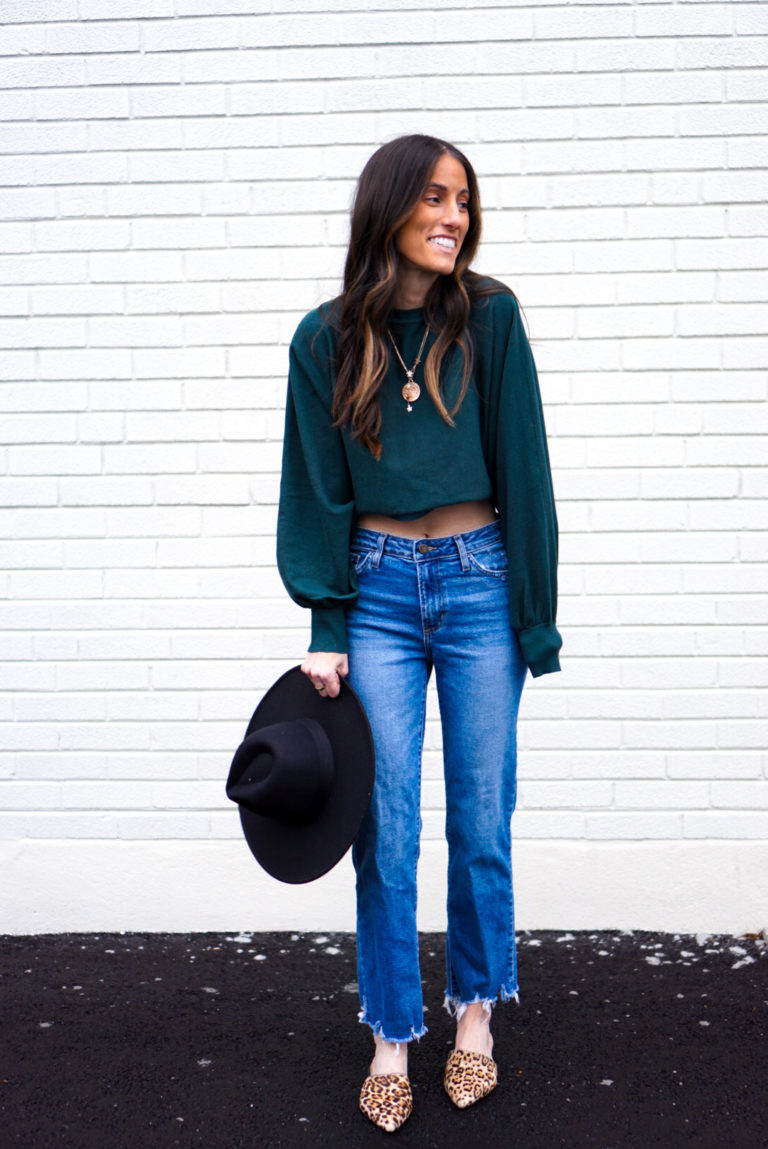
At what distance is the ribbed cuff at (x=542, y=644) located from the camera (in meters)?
2.44

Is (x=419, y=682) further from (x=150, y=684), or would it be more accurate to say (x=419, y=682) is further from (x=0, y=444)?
(x=0, y=444)

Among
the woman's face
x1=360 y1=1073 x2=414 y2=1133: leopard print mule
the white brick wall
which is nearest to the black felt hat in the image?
x1=360 y1=1073 x2=414 y2=1133: leopard print mule

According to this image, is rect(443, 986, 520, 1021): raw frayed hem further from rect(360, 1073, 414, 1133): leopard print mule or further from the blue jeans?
rect(360, 1073, 414, 1133): leopard print mule

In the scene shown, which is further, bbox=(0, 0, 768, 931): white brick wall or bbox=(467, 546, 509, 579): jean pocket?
bbox=(0, 0, 768, 931): white brick wall

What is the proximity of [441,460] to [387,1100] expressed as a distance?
142cm

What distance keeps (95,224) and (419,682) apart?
209 centimetres

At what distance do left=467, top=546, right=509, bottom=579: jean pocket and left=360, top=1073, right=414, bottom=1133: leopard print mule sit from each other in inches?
45.5

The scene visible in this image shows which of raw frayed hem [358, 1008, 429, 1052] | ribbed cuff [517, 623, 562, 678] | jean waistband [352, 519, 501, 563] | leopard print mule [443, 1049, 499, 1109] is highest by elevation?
jean waistband [352, 519, 501, 563]

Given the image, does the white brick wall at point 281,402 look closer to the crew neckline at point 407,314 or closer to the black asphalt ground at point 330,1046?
the black asphalt ground at point 330,1046

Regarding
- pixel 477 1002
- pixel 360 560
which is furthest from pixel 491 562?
pixel 477 1002

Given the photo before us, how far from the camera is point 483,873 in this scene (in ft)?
8.30

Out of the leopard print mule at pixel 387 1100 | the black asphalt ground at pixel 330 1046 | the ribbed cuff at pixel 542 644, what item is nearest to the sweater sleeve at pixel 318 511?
the ribbed cuff at pixel 542 644

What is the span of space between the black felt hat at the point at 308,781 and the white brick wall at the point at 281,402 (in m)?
1.24

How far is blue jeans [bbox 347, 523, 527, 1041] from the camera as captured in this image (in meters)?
2.43
